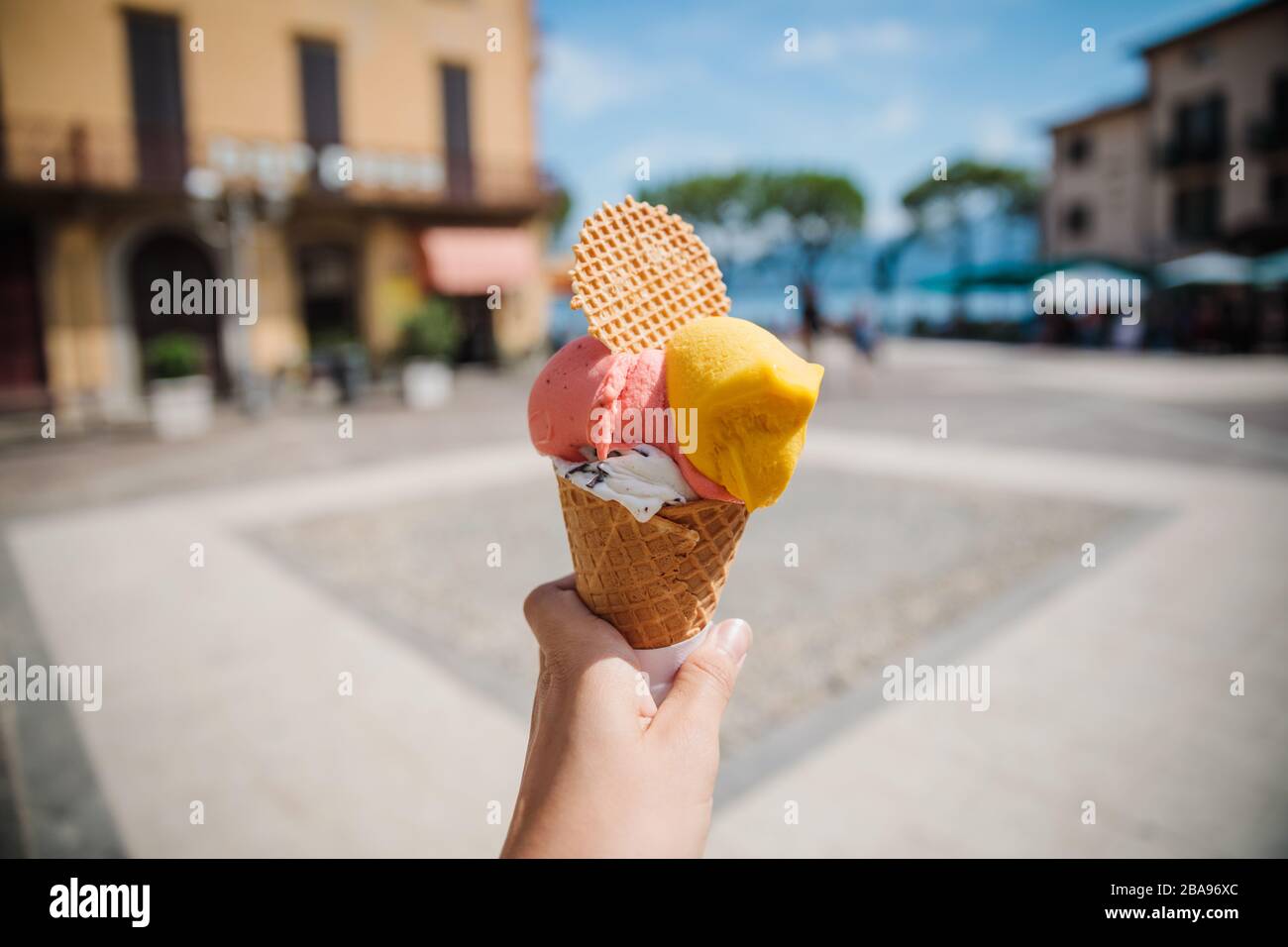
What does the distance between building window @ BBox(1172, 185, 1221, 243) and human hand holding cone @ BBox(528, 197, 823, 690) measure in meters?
37.8

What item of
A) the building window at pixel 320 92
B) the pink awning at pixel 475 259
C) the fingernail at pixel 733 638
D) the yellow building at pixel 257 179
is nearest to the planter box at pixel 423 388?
the yellow building at pixel 257 179

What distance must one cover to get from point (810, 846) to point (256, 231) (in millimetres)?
19902

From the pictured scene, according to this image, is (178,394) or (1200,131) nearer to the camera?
(178,394)

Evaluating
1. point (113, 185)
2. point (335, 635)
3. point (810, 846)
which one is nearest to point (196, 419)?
point (113, 185)

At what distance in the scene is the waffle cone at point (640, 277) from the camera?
158 cm

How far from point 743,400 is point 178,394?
47.5ft

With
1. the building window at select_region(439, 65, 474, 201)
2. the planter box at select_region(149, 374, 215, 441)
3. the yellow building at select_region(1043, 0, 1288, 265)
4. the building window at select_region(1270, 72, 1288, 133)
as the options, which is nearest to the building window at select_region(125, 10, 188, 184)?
the building window at select_region(439, 65, 474, 201)

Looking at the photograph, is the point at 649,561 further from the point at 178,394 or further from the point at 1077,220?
the point at 1077,220

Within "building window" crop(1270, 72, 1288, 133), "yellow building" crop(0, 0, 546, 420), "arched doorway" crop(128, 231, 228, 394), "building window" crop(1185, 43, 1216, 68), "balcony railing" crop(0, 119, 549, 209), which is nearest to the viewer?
"balcony railing" crop(0, 119, 549, 209)

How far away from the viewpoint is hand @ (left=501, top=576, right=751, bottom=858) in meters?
1.18

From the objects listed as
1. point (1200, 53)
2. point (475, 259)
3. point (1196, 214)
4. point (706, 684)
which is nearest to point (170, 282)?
point (475, 259)

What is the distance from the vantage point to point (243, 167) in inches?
719

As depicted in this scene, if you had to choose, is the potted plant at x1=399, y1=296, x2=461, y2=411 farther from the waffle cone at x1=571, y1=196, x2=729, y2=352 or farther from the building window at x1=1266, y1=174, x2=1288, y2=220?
the building window at x1=1266, y1=174, x2=1288, y2=220
